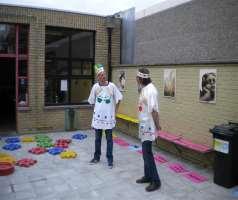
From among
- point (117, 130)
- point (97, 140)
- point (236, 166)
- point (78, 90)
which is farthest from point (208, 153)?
point (78, 90)

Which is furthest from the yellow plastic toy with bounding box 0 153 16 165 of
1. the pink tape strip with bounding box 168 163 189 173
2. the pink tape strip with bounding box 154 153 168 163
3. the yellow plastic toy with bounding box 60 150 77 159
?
the pink tape strip with bounding box 168 163 189 173

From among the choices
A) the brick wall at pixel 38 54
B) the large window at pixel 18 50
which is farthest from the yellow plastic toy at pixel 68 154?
the large window at pixel 18 50

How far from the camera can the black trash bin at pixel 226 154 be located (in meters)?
5.21

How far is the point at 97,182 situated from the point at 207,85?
110 inches

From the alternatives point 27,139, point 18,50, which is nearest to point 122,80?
point 18,50

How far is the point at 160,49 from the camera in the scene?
10.1 m

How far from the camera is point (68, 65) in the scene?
9.87 metres

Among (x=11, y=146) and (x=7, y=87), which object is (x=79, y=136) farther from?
(x=7, y=87)

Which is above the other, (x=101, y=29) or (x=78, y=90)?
(x=101, y=29)

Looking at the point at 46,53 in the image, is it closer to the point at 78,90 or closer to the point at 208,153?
the point at 78,90

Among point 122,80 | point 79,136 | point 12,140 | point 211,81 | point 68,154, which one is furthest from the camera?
point 122,80

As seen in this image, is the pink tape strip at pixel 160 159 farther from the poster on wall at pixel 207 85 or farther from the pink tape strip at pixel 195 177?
the poster on wall at pixel 207 85

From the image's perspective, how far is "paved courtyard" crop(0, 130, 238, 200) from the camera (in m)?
4.93

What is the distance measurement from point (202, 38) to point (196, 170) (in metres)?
3.60
